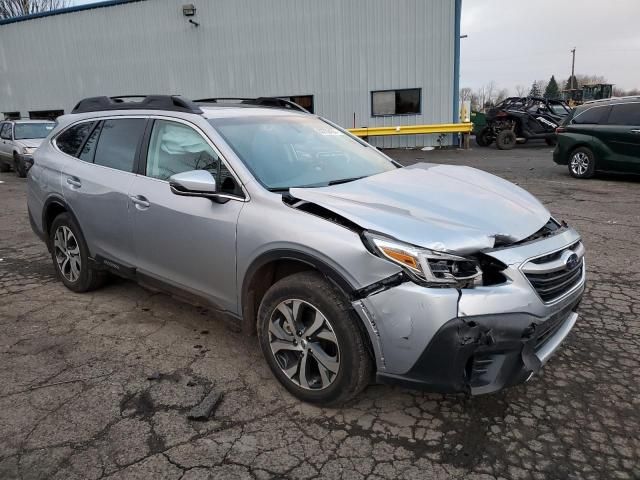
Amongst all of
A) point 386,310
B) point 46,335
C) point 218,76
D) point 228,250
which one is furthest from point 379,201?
point 218,76

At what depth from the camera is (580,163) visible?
10789 mm

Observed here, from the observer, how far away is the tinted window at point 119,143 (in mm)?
3848

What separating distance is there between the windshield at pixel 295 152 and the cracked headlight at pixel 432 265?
Result: 96 cm

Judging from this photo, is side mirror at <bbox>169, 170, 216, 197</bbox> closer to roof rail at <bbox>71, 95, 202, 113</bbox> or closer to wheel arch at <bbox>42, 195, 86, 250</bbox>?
roof rail at <bbox>71, 95, 202, 113</bbox>

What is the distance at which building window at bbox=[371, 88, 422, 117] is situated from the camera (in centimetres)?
1903

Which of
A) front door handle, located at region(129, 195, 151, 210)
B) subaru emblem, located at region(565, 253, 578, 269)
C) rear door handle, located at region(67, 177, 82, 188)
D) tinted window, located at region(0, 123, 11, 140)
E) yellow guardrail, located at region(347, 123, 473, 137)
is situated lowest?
subaru emblem, located at region(565, 253, 578, 269)

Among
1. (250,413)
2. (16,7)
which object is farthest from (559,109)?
(16,7)

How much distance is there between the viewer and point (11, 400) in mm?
2971

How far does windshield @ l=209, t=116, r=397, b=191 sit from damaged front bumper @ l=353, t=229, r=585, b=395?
3.68ft

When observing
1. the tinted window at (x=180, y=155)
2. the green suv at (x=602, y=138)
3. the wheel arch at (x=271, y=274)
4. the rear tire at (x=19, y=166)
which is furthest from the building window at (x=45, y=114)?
the wheel arch at (x=271, y=274)

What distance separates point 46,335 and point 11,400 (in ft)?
3.04

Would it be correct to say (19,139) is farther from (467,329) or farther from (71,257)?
(467,329)

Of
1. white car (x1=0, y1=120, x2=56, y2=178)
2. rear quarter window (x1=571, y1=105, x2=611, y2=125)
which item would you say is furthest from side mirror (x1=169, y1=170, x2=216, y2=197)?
white car (x1=0, y1=120, x2=56, y2=178)

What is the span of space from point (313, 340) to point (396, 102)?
17870mm
